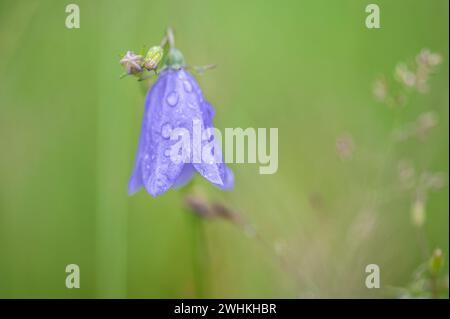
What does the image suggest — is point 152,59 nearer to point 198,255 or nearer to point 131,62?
point 131,62

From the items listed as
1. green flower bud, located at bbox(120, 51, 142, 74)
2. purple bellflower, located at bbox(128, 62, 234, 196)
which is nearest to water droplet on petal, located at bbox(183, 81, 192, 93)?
purple bellflower, located at bbox(128, 62, 234, 196)

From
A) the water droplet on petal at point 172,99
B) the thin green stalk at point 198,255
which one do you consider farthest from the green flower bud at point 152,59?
the thin green stalk at point 198,255

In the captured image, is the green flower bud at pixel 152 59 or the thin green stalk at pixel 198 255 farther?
the thin green stalk at pixel 198 255

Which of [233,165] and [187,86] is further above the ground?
[187,86]

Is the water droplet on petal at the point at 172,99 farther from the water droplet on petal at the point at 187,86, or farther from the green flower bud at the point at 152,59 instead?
the green flower bud at the point at 152,59

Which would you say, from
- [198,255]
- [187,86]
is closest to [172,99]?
[187,86]

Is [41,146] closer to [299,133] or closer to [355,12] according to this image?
[299,133]

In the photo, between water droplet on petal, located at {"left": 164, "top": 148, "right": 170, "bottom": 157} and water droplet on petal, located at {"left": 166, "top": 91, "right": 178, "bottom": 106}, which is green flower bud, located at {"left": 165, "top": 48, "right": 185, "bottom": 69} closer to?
water droplet on petal, located at {"left": 166, "top": 91, "right": 178, "bottom": 106}
